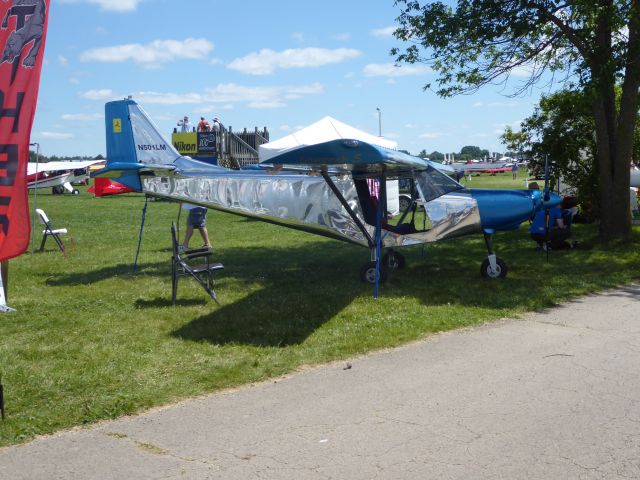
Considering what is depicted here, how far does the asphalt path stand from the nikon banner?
105 feet

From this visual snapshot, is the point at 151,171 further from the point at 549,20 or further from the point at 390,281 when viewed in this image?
the point at 549,20

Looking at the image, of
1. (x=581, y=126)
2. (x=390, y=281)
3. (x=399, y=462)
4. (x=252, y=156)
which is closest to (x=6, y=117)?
(x=399, y=462)

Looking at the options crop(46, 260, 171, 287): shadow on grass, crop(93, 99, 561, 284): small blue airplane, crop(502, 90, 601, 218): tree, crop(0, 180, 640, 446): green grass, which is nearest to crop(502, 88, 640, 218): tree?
crop(502, 90, 601, 218): tree

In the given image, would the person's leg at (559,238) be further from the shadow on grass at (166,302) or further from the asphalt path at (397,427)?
the shadow on grass at (166,302)

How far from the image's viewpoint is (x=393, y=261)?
11711 millimetres

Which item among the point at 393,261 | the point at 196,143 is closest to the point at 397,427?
the point at 393,261

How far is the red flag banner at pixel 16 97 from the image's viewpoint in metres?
4.05

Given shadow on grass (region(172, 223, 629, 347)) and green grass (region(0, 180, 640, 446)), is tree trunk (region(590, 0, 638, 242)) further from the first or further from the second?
shadow on grass (region(172, 223, 629, 347))

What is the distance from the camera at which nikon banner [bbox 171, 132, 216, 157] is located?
3694 centimetres

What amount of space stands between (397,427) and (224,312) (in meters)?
4.17

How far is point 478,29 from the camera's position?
13102mm

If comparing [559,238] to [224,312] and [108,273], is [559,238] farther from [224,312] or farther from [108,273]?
[108,273]

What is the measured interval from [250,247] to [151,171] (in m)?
4.64

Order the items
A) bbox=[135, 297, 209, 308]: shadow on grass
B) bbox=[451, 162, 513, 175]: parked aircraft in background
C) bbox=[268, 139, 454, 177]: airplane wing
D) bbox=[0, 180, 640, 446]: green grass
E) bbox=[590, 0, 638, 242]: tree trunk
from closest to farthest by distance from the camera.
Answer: bbox=[0, 180, 640, 446]: green grass, bbox=[268, 139, 454, 177]: airplane wing, bbox=[135, 297, 209, 308]: shadow on grass, bbox=[590, 0, 638, 242]: tree trunk, bbox=[451, 162, 513, 175]: parked aircraft in background
